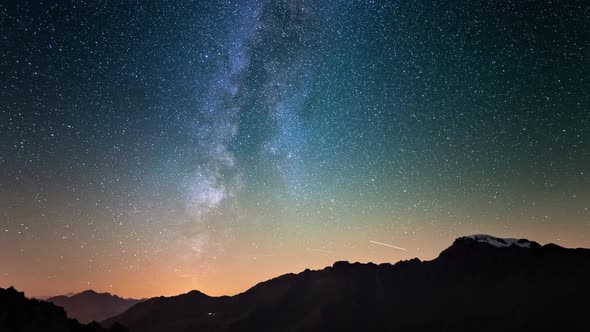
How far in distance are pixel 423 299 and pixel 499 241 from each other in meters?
53.4

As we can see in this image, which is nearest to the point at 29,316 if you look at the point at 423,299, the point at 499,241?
the point at 423,299

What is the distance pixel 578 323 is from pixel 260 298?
12175 cm

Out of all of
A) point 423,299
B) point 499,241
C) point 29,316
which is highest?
point 499,241

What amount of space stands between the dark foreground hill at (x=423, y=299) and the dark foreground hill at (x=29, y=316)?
110 metres

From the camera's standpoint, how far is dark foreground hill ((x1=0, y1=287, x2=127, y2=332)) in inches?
1511

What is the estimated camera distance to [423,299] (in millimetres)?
146125

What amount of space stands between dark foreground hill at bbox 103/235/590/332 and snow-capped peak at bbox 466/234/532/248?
0.41 m

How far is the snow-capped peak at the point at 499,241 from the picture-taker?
163m

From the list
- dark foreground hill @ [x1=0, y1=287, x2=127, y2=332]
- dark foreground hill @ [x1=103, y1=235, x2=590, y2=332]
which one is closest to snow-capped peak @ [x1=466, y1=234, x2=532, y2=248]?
dark foreground hill @ [x1=103, y1=235, x2=590, y2=332]

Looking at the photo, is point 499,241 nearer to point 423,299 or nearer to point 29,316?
point 423,299

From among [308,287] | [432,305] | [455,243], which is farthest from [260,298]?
[455,243]

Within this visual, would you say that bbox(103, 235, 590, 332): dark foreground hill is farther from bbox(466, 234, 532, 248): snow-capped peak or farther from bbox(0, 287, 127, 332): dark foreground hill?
bbox(0, 287, 127, 332): dark foreground hill

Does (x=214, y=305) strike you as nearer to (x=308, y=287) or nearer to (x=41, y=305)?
(x=308, y=287)

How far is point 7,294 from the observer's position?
133 feet
